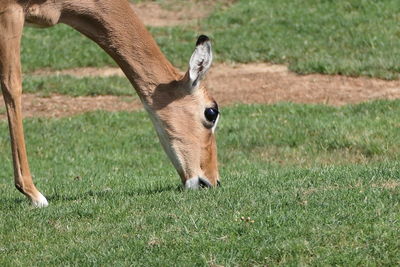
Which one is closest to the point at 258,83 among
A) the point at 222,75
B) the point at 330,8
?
the point at 222,75

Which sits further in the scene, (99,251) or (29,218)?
(29,218)

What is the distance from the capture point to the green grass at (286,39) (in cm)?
1720

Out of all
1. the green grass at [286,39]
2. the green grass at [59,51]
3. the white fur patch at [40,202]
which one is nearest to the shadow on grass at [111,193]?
the white fur patch at [40,202]

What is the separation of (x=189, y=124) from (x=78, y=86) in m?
7.28

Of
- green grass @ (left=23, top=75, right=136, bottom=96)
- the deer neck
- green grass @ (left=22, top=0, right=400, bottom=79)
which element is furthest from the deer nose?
green grass @ (left=22, top=0, right=400, bottom=79)

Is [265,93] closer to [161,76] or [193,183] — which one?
[161,76]

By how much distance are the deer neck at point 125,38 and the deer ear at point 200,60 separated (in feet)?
0.93

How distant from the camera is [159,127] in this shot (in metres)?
9.46

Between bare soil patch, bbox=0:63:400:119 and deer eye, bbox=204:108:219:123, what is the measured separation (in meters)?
5.91

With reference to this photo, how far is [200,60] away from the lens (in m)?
9.23

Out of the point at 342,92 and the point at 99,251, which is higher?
the point at 99,251

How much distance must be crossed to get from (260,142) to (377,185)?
5276 millimetres

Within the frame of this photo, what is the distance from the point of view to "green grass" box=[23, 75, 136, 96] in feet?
53.6

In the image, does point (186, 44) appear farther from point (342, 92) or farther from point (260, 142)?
point (260, 142)
